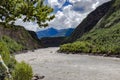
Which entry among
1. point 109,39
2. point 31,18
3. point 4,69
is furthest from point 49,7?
point 109,39

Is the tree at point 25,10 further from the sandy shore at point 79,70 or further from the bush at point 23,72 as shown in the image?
the sandy shore at point 79,70

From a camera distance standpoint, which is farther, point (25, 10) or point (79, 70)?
point (79, 70)

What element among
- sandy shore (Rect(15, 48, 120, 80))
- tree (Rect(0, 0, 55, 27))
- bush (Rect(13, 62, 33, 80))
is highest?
tree (Rect(0, 0, 55, 27))

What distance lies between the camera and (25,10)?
78.9ft

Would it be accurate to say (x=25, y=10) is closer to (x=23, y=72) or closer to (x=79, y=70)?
(x=23, y=72)

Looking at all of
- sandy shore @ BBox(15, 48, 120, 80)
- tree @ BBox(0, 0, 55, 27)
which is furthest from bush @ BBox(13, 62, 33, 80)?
sandy shore @ BBox(15, 48, 120, 80)

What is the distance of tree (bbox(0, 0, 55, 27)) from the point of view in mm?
24138

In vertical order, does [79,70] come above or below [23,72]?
below

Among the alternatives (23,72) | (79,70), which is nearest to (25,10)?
(23,72)

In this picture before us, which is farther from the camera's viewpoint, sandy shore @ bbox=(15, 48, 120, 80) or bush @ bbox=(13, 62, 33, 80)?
sandy shore @ bbox=(15, 48, 120, 80)

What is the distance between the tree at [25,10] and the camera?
24138mm

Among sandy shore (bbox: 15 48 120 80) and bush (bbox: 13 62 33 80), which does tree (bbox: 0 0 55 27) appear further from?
sandy shore (bbox: 15 48 120 80)

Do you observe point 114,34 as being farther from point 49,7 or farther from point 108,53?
point 49,7

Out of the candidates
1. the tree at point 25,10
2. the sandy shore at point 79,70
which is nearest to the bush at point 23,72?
the tree at point 25,10
